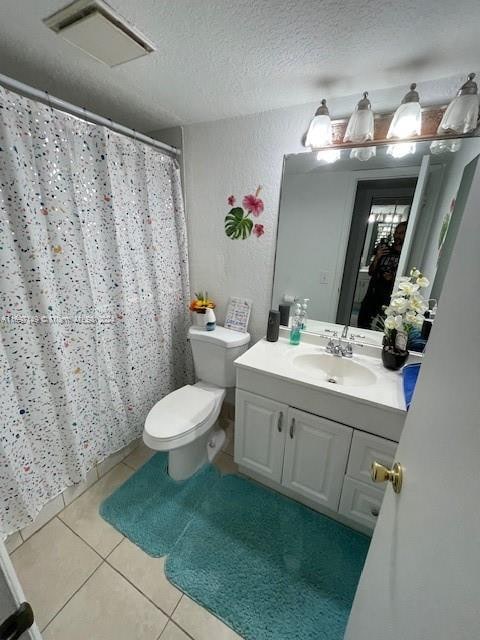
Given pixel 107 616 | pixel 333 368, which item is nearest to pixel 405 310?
pixel 333 368

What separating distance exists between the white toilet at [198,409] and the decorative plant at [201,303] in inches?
5.3

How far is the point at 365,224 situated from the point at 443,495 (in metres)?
1.26

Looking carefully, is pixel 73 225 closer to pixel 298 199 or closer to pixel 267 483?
pixel 298 199

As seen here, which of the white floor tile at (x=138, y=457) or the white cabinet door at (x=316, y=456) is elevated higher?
the white cabinet door at (x=316, y=456)

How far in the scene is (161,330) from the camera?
1768 mm

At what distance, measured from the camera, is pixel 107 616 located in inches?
40.4

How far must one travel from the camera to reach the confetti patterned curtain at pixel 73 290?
1046mm

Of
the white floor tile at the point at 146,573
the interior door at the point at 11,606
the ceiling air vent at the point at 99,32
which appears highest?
the ceiling air vent at the point at 99,32

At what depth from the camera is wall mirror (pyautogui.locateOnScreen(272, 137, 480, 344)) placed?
121cm

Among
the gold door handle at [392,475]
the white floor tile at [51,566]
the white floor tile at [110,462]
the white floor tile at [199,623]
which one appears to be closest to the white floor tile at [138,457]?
the white floor tile at [110,462]

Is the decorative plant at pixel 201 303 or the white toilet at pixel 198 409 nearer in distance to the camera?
the white toilet at pixel 198 409

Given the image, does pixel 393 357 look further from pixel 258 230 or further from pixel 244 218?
pixel 244 218

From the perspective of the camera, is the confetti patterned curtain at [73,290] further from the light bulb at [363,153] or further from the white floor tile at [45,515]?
the light bulb at [363,153]

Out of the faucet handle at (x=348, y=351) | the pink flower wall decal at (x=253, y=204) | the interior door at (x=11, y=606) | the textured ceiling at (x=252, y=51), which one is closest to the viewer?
the interior door at (x=11, y=606)
